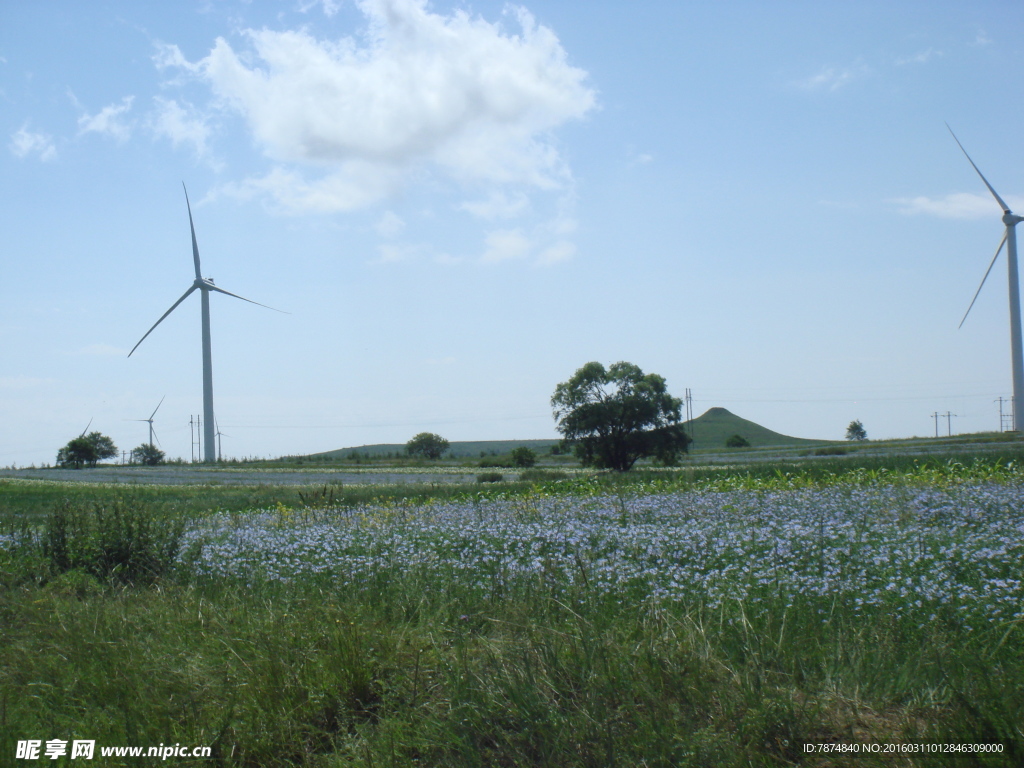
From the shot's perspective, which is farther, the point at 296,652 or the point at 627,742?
the point at 296,652

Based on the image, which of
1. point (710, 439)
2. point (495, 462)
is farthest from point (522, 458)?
point (710, 439)

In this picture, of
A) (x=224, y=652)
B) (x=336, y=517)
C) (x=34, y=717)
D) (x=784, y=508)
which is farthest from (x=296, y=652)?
(x=336, y=517)

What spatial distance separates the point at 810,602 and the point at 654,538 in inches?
102

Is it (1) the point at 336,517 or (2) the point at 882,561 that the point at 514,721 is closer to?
(2) the point at 882,561

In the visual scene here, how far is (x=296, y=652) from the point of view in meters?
4.89

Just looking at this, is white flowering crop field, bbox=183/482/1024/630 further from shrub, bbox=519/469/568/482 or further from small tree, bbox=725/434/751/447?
small tree, bbox=725/434/751/447

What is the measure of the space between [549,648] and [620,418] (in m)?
41.1

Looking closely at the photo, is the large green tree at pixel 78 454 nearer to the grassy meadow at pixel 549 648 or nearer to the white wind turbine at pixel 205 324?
the white wind turbine at pixel 205 324

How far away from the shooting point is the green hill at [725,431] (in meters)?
142

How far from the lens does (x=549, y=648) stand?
4.27 m

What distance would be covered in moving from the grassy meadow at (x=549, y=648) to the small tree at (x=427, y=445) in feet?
312

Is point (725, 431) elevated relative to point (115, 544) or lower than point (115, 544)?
lower

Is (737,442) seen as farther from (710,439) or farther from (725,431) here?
(725,431)

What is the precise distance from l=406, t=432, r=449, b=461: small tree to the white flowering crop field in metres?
91.2
